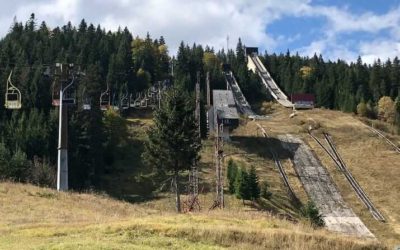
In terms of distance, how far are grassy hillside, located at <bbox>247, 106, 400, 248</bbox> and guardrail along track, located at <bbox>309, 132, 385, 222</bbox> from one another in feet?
1.83

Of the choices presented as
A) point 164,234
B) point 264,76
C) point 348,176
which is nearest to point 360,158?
point 348,176

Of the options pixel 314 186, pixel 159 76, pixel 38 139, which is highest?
pixel 159 76

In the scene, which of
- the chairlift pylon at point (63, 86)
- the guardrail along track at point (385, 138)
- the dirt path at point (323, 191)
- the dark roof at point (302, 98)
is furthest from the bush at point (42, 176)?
the dark roof at point (302, 98)

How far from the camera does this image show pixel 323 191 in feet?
238

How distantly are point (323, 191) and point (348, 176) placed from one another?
7.53m

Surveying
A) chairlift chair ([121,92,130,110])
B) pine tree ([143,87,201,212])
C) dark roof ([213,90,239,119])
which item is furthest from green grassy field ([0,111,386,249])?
chairlift chair ([121,92,130,110])

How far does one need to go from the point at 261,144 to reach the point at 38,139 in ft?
115

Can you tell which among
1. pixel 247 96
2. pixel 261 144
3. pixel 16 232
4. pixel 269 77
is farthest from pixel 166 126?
pixel 269 77

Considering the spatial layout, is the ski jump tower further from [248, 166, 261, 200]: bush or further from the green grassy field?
the green grassy field

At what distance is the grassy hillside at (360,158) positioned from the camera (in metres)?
62.6

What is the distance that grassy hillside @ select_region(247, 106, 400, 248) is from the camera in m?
62.6

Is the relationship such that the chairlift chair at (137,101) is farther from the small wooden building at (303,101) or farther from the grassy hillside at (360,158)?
the small wooden building at (303,101)

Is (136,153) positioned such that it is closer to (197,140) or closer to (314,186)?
(314,186)

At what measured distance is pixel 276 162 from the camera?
276 ft
